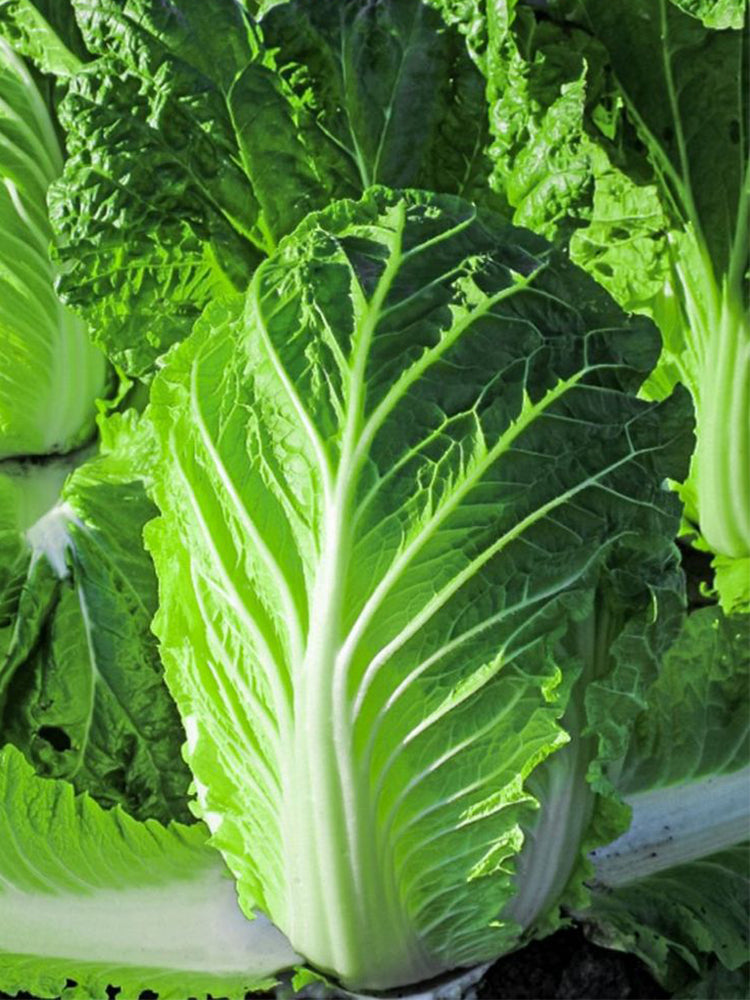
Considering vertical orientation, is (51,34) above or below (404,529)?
above

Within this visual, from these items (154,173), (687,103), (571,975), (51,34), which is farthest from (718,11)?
(571,975)

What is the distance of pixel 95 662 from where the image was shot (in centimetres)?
252

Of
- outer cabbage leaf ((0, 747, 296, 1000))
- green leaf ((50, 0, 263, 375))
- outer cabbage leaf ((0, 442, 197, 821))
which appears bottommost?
outer cabbage leaf ((0, 747, 296, 1000))

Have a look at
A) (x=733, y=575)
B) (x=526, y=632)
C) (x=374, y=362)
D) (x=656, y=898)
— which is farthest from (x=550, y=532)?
(x=733, y=575)

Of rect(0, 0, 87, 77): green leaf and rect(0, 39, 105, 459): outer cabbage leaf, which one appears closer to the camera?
rect(0, 0, 87, 77): green leaf

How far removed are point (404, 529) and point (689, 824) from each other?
3.46 ft

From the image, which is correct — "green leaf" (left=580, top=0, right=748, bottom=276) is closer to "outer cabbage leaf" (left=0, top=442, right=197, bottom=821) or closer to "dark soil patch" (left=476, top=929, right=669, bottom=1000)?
"outer cabbage leaf" (left=0, top=442, right=197, bottom=821)

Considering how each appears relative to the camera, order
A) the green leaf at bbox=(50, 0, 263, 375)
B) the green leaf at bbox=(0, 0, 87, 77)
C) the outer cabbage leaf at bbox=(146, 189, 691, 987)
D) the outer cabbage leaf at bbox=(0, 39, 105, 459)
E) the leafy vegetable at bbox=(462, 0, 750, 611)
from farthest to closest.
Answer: the outer cabbage leaf at bbox=(0, 39, 105, 459) → the green leaf at bbox=(0, 0, 87, 77) → the leafy vegetable at bbox=(462, 0, 750, 611) → the green leaf at bbox=(50, 0, 263, 375) → the outer cabbage leaf at bbox=(146, 189, 691, 987)

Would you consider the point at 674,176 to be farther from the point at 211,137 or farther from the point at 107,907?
the point at 107,907

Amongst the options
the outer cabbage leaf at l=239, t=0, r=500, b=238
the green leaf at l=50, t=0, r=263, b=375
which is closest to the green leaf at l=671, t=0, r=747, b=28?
the outer cabbage leaf at l=239, t=0, r=500, b=238

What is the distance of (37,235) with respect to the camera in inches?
100

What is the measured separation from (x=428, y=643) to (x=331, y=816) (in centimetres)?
32

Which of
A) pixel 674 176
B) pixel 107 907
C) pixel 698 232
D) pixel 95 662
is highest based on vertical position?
pixel 674 176

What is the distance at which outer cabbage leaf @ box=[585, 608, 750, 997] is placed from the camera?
7.59ft
